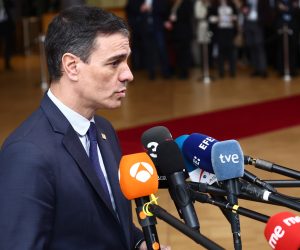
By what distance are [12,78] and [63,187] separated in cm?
1287

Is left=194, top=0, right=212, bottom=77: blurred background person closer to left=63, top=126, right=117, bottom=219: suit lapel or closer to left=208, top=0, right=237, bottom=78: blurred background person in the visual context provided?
left=208, top=0, right=237, bottom=78: blurred background person

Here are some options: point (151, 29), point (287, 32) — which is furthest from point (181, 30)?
point (287, 32)

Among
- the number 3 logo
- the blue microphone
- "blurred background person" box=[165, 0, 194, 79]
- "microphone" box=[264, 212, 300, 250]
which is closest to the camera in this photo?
"microphone" box=[264, 212, 300, 250]

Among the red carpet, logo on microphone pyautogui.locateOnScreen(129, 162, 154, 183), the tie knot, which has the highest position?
the tie knot

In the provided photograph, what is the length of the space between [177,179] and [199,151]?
32 cm

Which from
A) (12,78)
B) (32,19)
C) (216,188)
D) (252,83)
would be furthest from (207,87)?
(216,188)

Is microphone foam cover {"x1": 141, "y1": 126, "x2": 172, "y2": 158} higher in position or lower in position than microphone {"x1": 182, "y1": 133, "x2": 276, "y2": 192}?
higher

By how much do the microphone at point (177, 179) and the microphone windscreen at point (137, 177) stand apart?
0.07 metres

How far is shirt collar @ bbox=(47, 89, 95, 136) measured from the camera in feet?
7.36

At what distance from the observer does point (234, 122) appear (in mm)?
9469

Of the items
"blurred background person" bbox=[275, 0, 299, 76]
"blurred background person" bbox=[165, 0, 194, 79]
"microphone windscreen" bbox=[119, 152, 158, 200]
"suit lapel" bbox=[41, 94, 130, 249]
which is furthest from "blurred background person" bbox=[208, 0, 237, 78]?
"microphone windscreen" bbox=[119, 152, 158, 200]

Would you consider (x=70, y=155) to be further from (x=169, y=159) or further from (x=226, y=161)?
(x=226, y=161)

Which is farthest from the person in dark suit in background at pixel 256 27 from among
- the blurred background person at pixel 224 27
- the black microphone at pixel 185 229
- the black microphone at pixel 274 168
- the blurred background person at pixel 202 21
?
the black microphone at pixel 185 229

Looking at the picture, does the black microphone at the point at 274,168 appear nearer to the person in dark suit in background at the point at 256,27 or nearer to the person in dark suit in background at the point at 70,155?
the person in dark suit in background at the point at 70,155
